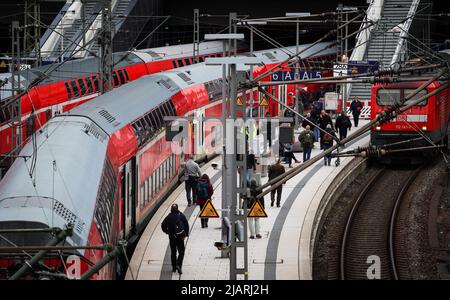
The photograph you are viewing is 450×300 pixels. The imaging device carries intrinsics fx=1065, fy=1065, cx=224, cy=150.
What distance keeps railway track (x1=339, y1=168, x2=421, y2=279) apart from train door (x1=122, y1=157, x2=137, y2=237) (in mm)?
4941

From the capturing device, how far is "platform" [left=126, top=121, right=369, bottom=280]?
72.4 feet

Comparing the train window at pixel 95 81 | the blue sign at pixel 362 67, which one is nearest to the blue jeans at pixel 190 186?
the train window at pixel 95 81

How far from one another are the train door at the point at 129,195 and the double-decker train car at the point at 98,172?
21 millimetres

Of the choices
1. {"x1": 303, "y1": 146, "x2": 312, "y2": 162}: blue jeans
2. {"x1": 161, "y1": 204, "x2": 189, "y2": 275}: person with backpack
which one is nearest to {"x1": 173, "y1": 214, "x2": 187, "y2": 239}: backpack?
{"x1": 161, "y1": 204, "x2": 189, "y2": 275}: person with backpack

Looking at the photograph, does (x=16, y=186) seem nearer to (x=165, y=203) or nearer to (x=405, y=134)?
(x=165, y=203)

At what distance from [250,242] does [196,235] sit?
1.47 m

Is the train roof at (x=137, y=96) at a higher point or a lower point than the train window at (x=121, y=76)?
higher

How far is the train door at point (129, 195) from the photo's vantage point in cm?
2258

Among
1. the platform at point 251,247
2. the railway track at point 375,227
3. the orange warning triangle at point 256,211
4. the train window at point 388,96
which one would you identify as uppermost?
the train window at point 388,96

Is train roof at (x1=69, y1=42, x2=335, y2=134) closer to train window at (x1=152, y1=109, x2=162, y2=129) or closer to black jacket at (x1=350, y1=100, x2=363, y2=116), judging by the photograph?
train window at (x1=152, y1=109, x2=162, y2=129)

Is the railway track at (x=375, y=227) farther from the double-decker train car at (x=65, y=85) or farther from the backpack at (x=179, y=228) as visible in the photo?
the double-decker train car at (x=65, y=85)

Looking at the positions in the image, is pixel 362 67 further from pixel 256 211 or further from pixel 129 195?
pixel 256 211

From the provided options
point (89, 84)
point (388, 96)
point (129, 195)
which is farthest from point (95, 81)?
point (129, 195)

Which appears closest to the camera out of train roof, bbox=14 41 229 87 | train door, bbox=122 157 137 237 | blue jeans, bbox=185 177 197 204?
train door, bbox=122 157 137 237
